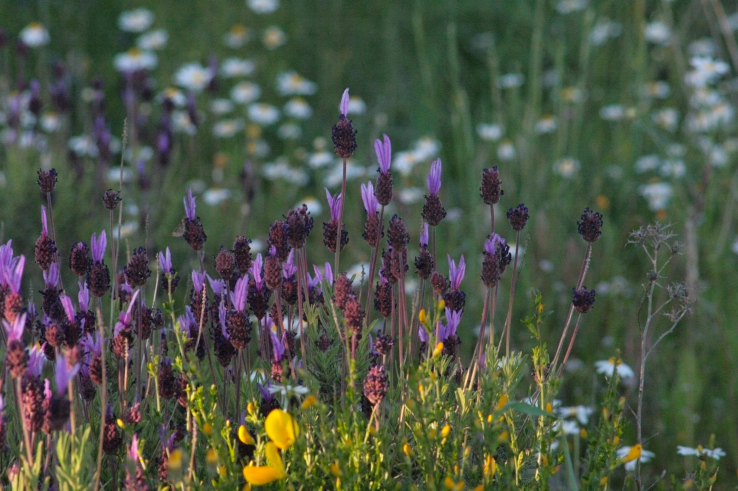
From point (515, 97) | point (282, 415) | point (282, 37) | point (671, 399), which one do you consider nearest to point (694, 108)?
point (515, 97)

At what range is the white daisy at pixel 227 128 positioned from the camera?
4.97 m

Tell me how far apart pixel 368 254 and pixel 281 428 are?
105 inches

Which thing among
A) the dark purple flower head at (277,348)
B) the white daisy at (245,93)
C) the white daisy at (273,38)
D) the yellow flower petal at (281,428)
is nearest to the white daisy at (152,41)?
the white daisy at (245,93)

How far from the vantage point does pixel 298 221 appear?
4.63ft

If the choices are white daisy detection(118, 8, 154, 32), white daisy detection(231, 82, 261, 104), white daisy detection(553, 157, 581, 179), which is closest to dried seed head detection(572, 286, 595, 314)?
white daisy detection(553, 157, 581, 179)

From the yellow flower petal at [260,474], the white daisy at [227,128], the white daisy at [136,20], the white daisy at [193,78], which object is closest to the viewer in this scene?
the yellow flower petal at [260,474]

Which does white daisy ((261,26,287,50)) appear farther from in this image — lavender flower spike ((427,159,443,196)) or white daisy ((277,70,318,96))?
lavender flower spike ((427,159,443,196))

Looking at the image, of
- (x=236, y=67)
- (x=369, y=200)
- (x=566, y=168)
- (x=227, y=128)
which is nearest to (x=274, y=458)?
(x=369, y=200)

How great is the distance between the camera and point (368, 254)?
386 cm

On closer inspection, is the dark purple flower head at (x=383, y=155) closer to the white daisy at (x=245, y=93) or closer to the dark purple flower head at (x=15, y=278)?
the dark purple flower head at (x=15, y=278)

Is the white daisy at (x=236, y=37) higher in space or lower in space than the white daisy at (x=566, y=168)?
higher

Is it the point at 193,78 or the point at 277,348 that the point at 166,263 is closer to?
the point at 277,348

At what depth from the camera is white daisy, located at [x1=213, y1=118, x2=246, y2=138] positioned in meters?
4.97

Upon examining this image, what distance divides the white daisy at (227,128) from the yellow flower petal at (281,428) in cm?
391
